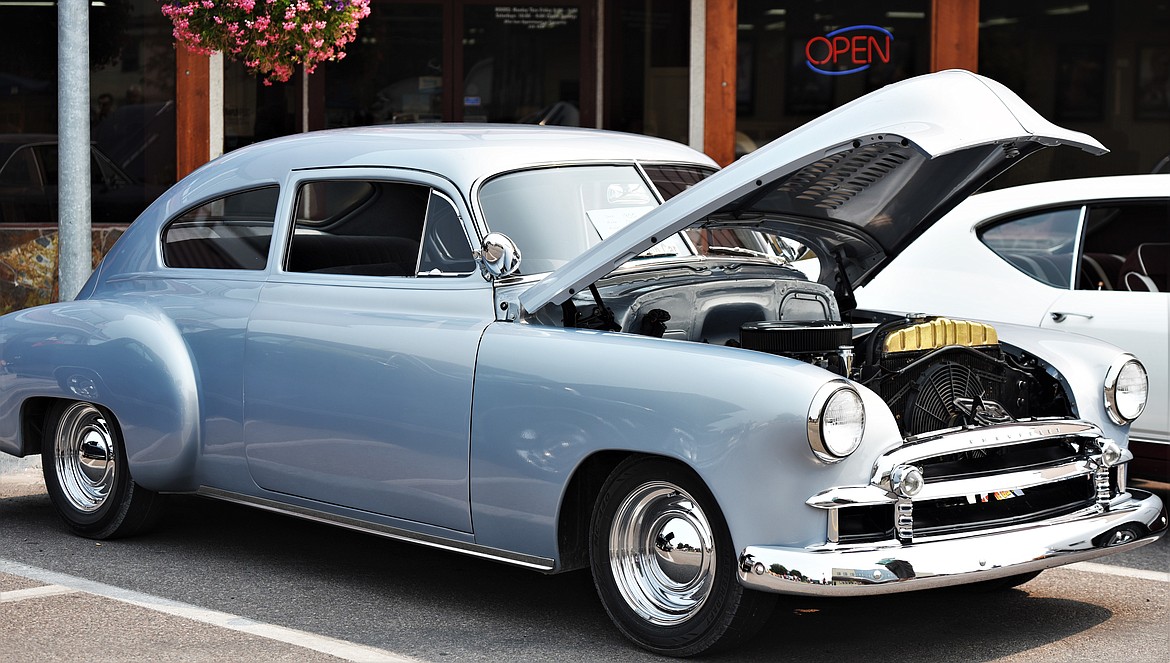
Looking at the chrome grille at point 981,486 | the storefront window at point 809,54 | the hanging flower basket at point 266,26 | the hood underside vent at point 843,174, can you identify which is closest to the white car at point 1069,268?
the hood underside vent at point 843,174

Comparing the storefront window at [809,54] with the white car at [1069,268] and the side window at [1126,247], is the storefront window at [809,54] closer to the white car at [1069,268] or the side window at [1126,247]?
the white car at [1069,268]

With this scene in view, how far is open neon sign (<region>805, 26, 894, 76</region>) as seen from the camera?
13852mm

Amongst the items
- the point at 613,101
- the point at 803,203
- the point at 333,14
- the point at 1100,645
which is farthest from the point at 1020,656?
the point at 613,101

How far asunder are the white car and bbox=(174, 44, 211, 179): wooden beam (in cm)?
789

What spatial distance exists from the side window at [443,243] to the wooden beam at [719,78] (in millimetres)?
8490

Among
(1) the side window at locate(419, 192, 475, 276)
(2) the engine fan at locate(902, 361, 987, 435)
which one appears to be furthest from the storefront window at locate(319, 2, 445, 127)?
(2) the engine fan at locate(902, 361, 987, 435)

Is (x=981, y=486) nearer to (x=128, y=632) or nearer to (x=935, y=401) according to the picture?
(x=935, y=401)

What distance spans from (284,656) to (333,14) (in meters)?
5.94

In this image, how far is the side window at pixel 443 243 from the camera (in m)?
5.32

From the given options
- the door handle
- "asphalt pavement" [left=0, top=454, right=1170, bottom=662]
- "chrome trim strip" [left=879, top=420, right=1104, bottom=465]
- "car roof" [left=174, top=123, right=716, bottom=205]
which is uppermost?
"car roof" [left=174, top=123, right=716, bottom=205]

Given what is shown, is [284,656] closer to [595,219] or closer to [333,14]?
[595,219]

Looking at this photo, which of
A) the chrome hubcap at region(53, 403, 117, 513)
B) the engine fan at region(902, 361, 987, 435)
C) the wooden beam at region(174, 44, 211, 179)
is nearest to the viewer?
the engine fan at region(902, 361, 987, 435)

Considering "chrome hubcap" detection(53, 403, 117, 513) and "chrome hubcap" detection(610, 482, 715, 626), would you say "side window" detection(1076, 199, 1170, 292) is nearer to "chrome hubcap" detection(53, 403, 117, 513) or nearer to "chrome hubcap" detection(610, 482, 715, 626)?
"chrome hubcap" detection(610, 482, 715, 626)

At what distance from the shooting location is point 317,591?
218 inches
